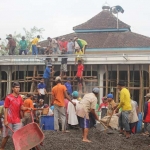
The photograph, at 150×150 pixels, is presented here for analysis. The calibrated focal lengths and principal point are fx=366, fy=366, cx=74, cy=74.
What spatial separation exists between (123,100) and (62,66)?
287 inches

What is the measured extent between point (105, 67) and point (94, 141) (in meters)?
8.59

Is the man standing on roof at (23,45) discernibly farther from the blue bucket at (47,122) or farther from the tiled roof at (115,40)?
the blue bucket at (47,122)

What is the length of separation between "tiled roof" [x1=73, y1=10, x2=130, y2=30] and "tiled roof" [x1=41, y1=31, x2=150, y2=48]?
441mm

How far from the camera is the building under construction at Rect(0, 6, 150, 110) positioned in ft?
56.1

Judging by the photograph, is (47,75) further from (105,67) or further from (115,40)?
(115,40)

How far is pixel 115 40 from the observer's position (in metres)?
20.9

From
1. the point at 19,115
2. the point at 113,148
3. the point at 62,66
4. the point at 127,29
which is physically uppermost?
the point at 127,29

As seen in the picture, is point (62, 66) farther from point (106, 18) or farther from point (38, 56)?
point (106, 18)

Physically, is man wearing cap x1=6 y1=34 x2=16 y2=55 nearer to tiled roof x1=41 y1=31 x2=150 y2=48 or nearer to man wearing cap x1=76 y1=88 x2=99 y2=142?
tiled roof x1=41 y1=31 x2=150 y2=48

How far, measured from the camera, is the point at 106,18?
24.4 meters

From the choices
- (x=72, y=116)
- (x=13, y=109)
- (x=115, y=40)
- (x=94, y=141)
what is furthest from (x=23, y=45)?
(x=13, y=109)

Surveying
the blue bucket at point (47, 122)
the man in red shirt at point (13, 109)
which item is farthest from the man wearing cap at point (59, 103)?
the man in red shirt at point (13, 109)

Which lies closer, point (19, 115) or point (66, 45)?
point (19, 115)

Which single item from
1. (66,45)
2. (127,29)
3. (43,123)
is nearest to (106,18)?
(127,29)
